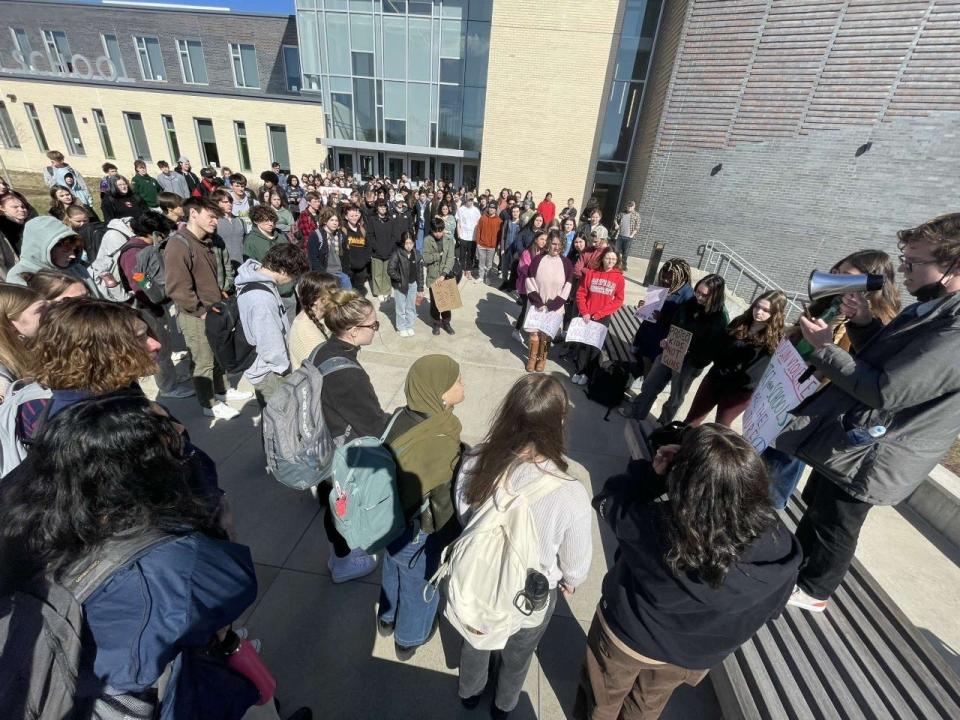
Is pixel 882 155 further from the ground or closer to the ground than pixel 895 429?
further from the ground

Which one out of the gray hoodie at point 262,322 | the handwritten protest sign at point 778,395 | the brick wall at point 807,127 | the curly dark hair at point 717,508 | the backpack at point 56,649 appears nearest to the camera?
the backpack at point 56,649

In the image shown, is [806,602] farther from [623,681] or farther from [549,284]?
[549,284]

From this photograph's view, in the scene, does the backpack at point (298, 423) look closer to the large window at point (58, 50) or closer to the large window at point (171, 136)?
the large window at point (171, 136)

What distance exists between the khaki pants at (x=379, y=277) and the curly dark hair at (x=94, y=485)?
21.3ft

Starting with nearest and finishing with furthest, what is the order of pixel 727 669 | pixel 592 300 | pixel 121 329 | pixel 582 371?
pixel 121 329, pixel 727 669, pixel 592 300, pixel 582 371

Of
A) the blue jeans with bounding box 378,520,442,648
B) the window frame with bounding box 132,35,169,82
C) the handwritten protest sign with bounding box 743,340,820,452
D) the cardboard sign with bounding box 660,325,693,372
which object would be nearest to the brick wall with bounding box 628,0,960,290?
the cardboard sign with bounding box 660,325,693,372

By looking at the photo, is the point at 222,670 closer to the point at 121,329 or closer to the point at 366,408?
the point at 366,408

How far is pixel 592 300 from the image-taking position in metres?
5.13

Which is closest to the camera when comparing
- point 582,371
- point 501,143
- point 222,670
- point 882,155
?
point 222,670

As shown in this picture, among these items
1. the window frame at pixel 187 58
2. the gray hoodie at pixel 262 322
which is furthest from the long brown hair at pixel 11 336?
the window frame at pixel 187 58

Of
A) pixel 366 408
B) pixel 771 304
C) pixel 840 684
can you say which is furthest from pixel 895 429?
pixel 366 408

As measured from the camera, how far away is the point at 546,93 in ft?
53.7

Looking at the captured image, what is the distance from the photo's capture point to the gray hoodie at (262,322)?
3.26m

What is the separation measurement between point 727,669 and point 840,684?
1.54ft
